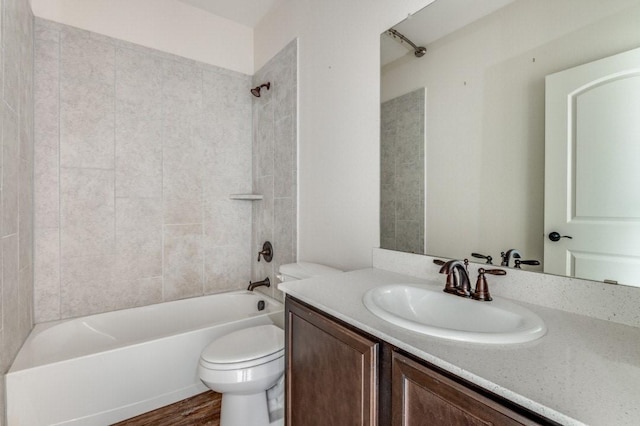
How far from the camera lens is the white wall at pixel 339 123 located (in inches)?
57.6

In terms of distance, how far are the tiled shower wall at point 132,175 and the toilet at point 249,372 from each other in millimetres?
1044

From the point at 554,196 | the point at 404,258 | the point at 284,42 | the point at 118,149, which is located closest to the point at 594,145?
the point at 554,196

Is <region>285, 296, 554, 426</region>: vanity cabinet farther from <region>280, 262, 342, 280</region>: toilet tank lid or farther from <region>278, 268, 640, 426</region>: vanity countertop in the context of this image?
<region>280, 262, 342, 280</region>: toilet tank lid

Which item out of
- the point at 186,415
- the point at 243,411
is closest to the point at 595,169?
the point at 243,411

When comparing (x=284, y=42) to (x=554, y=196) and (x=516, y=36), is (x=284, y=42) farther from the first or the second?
(x=554, y=196)

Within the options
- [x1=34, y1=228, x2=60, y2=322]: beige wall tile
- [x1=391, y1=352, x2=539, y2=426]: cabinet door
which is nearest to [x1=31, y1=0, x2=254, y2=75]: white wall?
[x1=34, y1=228, x2=60, y2=322]: beige wall tile

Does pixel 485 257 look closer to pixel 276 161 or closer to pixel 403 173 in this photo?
pixel 403 173

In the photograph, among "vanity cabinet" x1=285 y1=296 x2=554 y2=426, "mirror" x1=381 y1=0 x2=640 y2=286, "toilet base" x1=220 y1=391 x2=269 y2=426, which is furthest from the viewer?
"toilet base" x1=220 y1=391 x2=269 y2=426

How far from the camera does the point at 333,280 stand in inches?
46.5

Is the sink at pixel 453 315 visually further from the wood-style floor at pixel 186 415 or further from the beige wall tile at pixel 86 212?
the beige wall tile at pixel 86 212

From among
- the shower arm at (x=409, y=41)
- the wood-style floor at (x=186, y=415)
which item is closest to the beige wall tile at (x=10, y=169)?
the wood-style floor at (x=186, y=415)

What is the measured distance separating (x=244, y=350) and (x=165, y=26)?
2.42m

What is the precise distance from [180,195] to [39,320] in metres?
1.16

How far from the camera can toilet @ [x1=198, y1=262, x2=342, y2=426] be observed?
135 centimetres
